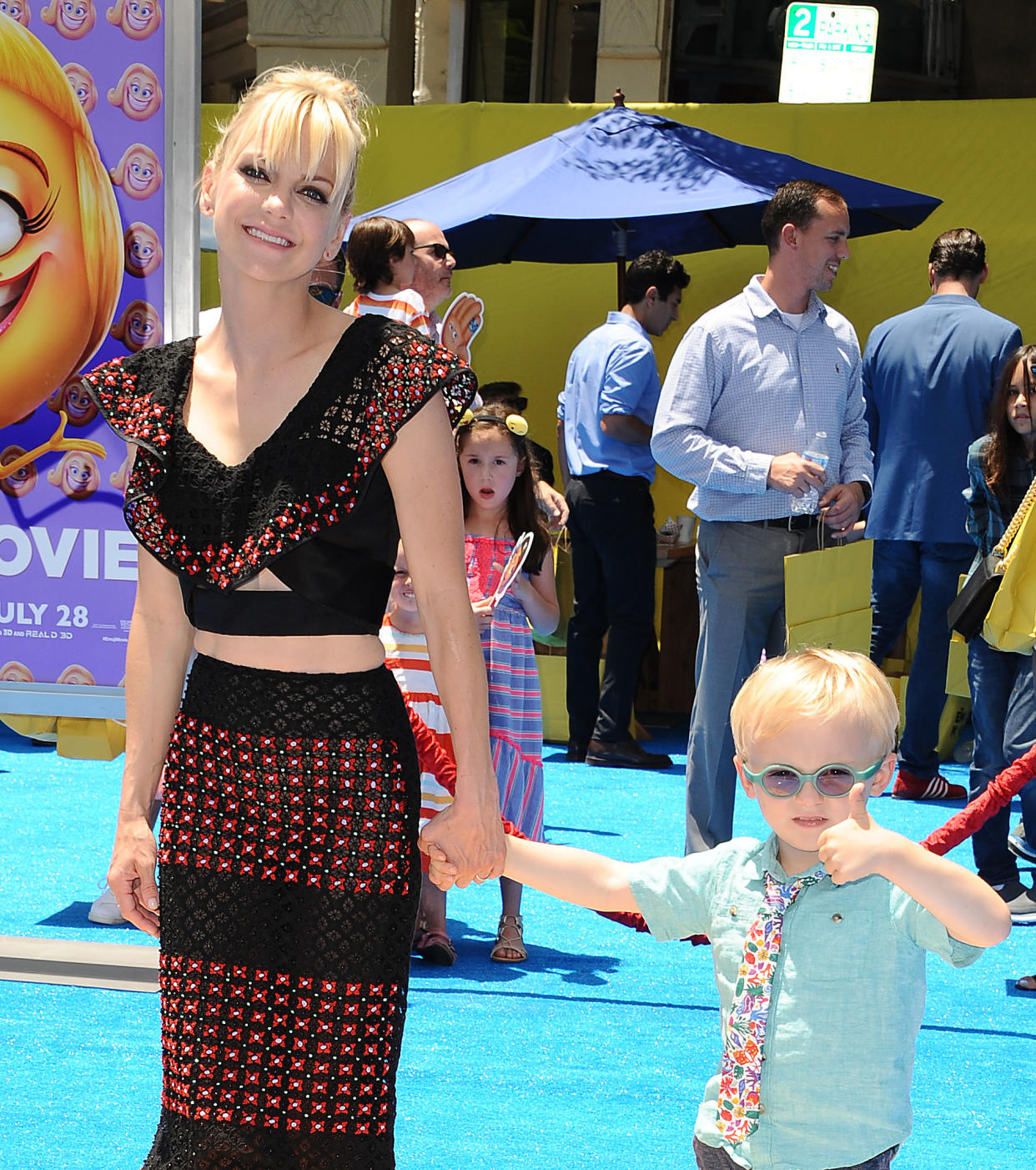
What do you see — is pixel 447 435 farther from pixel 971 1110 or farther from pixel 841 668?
pixel 971 1110

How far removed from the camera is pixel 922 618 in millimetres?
7293

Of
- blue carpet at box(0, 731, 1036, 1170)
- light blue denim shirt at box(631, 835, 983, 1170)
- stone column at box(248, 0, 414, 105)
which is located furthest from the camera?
stone column at box(248, 0, 414, 105)

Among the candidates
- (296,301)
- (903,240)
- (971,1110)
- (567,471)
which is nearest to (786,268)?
(971,1110)

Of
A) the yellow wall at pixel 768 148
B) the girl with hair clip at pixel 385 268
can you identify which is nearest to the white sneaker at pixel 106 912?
the girl with hair clip at pixel 385 268

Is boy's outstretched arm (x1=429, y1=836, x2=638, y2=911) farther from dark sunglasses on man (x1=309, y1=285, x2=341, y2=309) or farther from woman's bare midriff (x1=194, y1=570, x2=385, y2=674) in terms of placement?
dark sunglasses on man (x1=309, y1=285, x2=341, y2=309)

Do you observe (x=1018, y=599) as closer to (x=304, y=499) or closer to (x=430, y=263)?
(x=430, y=263)

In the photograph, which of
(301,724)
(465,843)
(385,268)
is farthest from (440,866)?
(385,268)

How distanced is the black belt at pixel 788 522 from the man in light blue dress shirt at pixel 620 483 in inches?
113

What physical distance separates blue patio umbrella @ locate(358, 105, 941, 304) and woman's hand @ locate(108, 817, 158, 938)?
5.70 m

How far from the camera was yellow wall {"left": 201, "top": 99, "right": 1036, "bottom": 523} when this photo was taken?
921 centimetres

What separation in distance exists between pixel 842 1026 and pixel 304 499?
1.02 meters

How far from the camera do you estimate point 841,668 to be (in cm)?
220

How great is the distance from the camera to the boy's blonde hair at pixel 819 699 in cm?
214

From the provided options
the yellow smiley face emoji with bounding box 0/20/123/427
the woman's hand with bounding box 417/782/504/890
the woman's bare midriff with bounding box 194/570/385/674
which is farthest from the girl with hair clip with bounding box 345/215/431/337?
the woman's hand with bounding box 417/782/504/890
